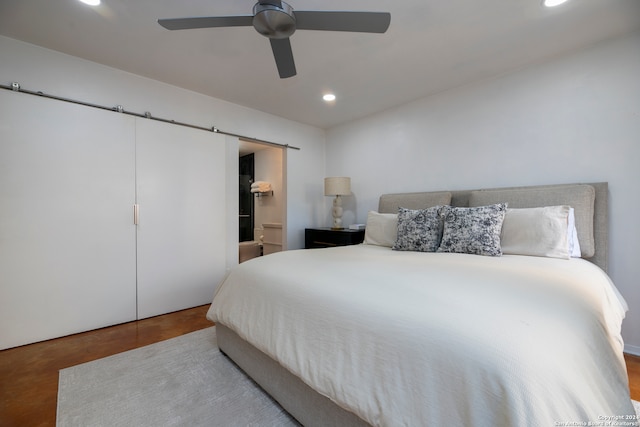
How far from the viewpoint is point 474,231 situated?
216 cm

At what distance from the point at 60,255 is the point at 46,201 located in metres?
0.48

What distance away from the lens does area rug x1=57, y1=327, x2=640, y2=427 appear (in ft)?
4.56

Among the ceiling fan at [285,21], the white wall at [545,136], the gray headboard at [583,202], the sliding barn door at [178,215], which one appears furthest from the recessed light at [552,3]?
the sliding barn door at [178,215]

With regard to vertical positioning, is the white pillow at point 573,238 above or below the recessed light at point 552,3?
below

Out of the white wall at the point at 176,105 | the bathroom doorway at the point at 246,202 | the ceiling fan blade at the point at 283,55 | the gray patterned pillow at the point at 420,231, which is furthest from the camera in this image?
the bathroom doorway at the point at 246,202

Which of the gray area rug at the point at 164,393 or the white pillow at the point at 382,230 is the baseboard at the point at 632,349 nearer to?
the white pillow at the point at 382,230

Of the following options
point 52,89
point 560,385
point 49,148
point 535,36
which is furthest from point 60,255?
point 535,36

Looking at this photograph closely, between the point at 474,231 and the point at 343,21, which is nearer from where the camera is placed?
the point at 343,21

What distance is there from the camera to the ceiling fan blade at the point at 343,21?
4.67 ft

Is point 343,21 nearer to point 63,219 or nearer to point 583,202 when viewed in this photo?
point 583,202

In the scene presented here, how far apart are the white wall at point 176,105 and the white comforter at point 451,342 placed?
245cm

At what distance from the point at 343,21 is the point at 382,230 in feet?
6.41

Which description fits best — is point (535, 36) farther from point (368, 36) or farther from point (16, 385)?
point (16, 385)

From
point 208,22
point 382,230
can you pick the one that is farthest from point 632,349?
point 208,22
